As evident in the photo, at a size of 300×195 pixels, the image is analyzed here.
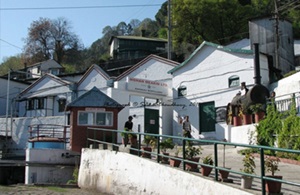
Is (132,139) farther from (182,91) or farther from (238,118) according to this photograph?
(182,91)

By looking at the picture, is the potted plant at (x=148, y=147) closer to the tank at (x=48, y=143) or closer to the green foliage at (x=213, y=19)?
the tank at (x=48, y=143)

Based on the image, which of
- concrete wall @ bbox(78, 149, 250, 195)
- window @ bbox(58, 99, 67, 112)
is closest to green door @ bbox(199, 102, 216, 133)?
concrete wall @ bbox(78, 149, 250, 195)

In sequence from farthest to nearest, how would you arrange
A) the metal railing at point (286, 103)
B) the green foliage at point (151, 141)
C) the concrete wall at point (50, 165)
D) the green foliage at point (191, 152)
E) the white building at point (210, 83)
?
the white building at point (210, 83)
the concrete wall at point (50, 165)
the metal railing at point (286, 103)
the green foliage at point (151, 141)
the green foliage at point (191, 152)

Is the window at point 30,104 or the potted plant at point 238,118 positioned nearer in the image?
the potted plant at point 238,118

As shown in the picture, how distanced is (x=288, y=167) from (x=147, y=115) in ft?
57.0

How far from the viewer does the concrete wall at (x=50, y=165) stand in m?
20.0

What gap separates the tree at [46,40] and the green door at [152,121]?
43165 mm

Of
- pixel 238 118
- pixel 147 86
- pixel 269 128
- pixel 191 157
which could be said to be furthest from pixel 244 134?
pixel 147 86

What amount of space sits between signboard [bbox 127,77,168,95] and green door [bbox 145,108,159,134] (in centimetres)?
201

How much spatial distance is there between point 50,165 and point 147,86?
350 inches

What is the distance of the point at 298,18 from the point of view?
51562 mm

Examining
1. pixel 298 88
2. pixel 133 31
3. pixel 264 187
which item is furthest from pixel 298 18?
pixel 133 31

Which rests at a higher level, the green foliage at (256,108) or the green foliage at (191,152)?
the green foliage at (256,108)

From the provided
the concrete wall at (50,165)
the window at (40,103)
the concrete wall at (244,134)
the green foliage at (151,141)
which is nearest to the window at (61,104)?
the window at (40,103)
